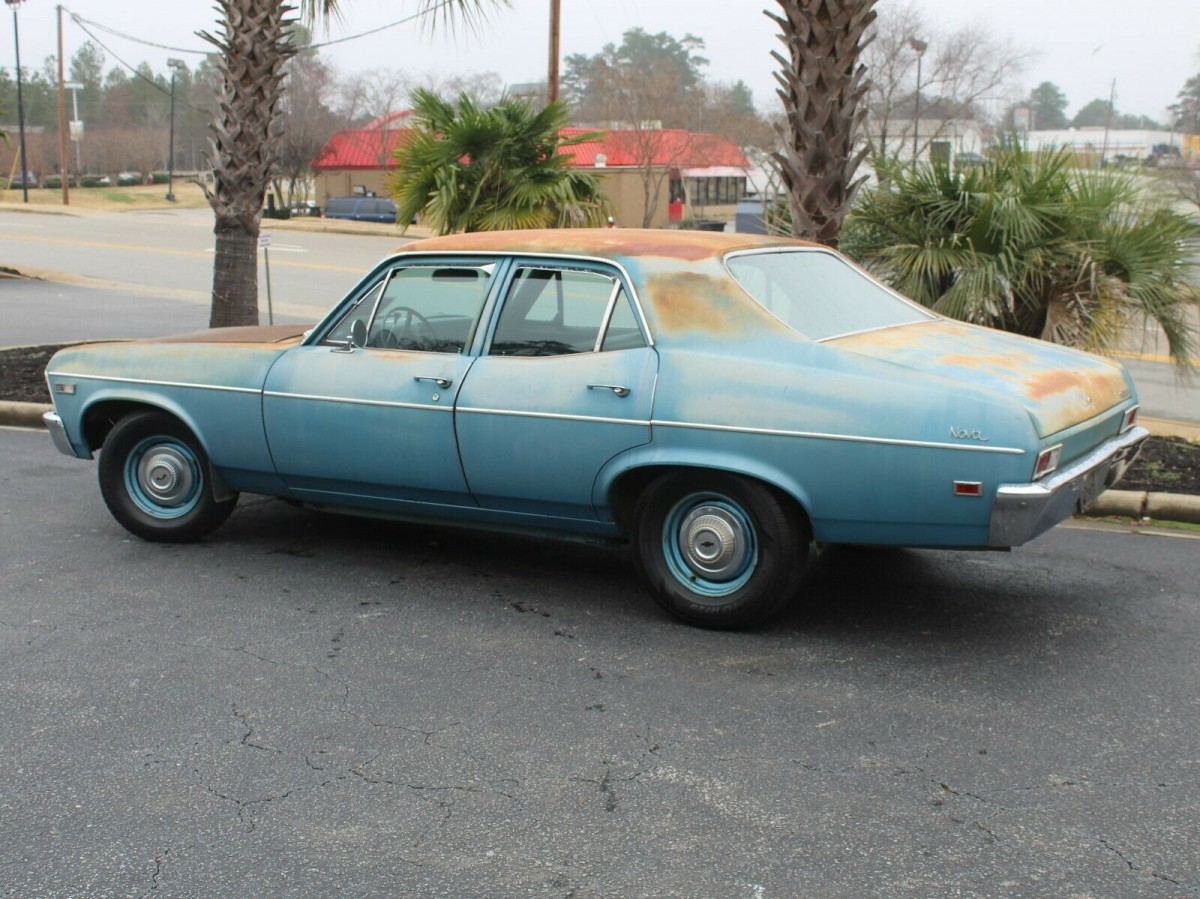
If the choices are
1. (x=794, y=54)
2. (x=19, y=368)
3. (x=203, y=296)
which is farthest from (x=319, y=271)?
(x=794, y=54)

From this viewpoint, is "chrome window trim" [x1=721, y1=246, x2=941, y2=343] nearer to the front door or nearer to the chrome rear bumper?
the chrome rear bumper

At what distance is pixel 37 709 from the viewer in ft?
14.7

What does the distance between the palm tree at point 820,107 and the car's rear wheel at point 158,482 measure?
14.3ft

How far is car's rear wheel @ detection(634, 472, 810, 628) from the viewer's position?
501cm

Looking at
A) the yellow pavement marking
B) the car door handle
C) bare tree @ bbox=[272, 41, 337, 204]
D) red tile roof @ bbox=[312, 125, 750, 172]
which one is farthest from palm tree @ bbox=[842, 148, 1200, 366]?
bare tree @ bbox=[272, 41, 337, 204]

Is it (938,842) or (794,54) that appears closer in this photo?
(938,842)

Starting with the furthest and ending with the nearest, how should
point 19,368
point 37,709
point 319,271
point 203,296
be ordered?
point 319,271
point 203,296
point 19,368
point 37,709

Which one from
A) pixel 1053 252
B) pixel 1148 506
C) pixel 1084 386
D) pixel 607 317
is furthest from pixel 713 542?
pixel 1053 252

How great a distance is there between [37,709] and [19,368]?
8.18 meters

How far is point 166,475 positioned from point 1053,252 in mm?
5883

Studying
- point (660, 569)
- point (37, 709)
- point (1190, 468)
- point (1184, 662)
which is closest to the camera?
point (37, 709)

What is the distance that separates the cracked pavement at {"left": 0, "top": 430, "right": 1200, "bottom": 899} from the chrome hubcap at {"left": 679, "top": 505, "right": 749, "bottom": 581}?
284mm

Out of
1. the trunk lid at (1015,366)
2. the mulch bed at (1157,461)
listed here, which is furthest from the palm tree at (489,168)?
the trunk lid at (1015,366)

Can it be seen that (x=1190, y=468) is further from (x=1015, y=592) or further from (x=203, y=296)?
(x=203, y=296)
